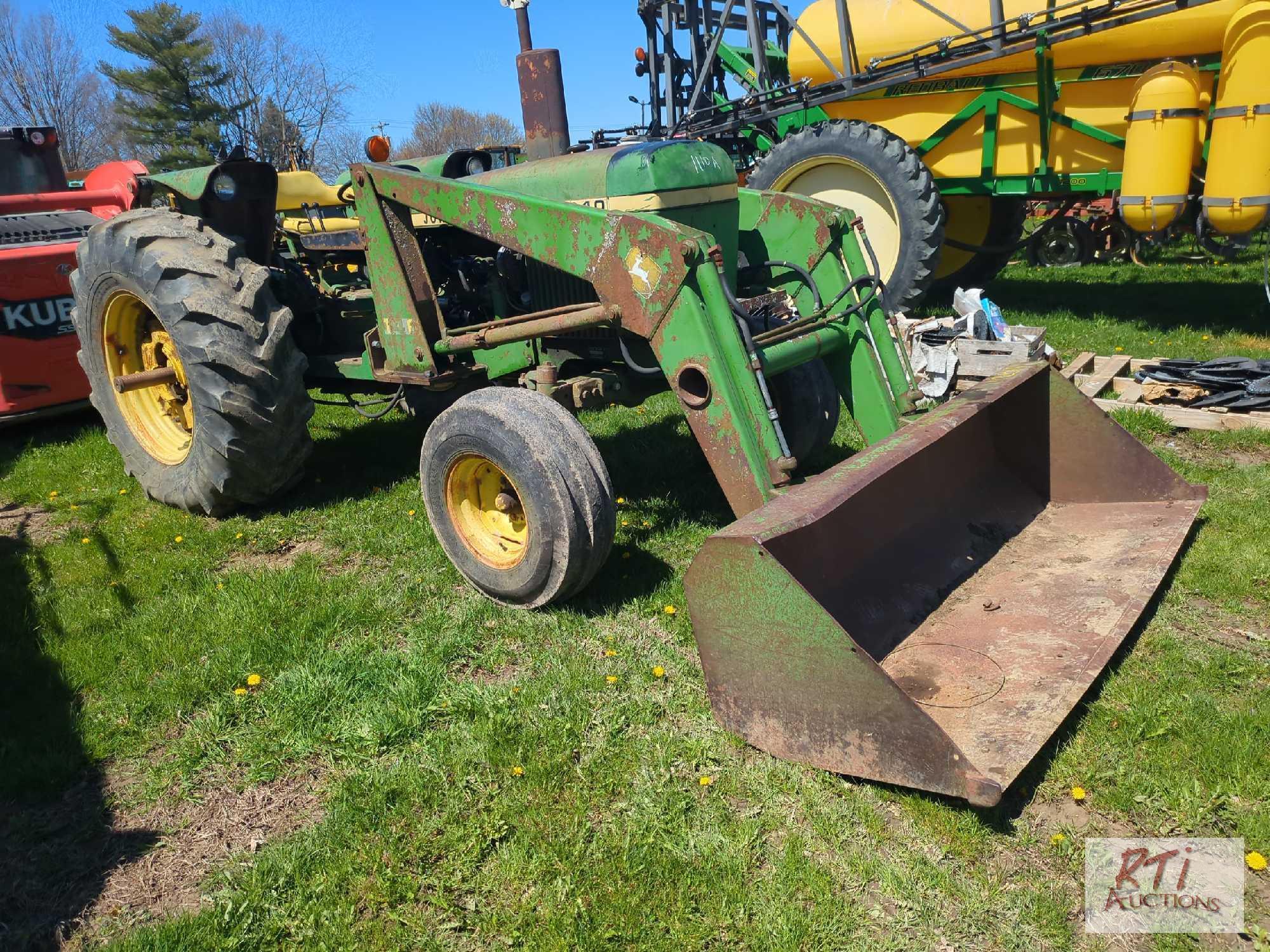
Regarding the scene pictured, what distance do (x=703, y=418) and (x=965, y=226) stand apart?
769 cm

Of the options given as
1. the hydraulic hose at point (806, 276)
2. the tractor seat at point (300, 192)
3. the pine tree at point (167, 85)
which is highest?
the pine tree at point (167, 85)

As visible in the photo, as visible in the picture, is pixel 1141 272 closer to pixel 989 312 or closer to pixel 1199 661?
pixel 989 312

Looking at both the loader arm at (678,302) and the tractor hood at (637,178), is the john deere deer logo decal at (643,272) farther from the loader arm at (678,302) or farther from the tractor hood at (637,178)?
the tractor hood at (637,178)

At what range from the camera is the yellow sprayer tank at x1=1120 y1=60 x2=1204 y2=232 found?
6.96m

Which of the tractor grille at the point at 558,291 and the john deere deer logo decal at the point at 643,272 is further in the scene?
the tractor grille at the point at 558,291

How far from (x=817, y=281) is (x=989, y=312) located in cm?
315

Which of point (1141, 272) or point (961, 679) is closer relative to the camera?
point (961, 679)

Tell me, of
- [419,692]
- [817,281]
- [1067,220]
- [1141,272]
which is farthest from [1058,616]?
[1067,220]

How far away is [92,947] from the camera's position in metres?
2.42

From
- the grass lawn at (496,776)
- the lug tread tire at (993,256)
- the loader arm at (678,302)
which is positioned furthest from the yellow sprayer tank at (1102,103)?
the loader arm at (678,302)

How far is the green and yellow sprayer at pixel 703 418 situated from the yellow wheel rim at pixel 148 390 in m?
0.02

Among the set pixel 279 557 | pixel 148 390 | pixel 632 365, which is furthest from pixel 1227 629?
pixel 148 390

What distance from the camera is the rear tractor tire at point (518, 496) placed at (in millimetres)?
3535

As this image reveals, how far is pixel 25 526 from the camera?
5211 millimetres
